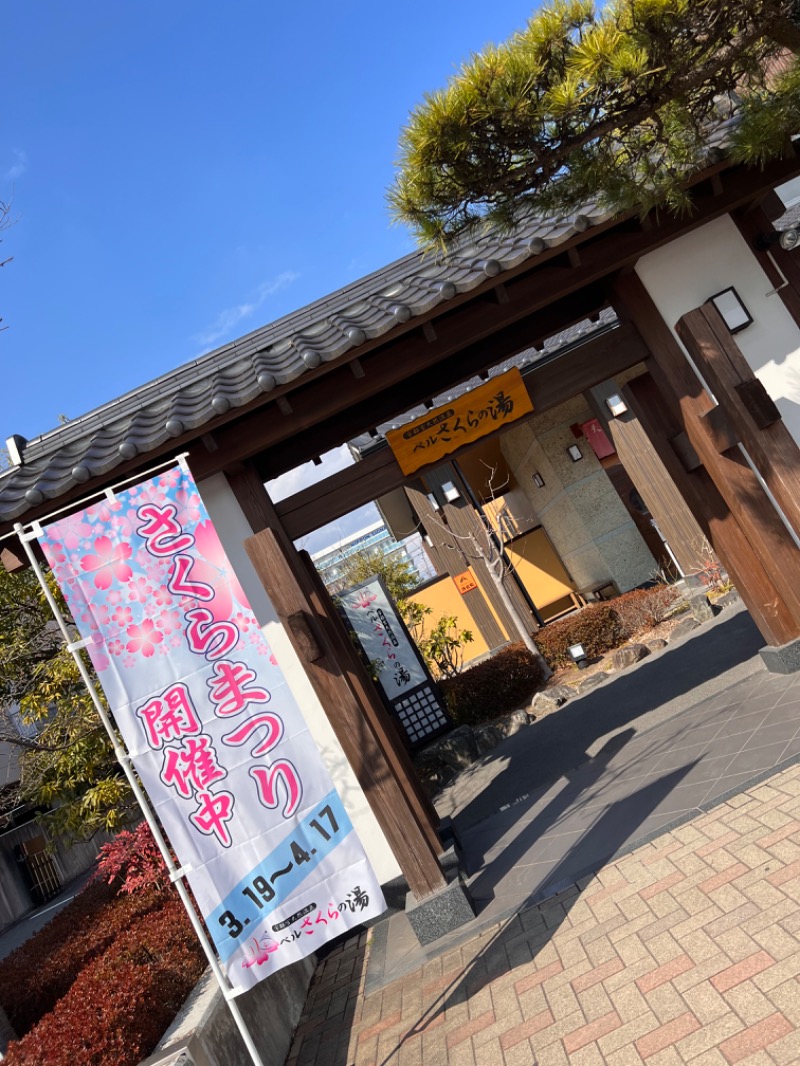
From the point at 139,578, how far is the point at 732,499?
4.40 metres

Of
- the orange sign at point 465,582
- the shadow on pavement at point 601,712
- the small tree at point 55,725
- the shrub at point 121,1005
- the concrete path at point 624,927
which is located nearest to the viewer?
the concrete path at point 624,927

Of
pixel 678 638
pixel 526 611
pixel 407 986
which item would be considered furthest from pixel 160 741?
pixel 526 611

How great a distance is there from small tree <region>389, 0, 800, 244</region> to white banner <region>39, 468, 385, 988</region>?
8.01 feet

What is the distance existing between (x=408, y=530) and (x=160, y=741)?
1874cm

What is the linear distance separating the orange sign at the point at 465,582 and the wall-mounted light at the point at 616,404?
755cm

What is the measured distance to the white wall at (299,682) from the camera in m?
5.98

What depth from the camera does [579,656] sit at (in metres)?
13.2

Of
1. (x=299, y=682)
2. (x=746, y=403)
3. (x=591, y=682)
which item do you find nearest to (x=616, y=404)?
(x=591, y=682)

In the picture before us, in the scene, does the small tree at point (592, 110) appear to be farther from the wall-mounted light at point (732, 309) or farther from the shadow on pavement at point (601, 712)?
the shadow on pavement at point (601, 712)

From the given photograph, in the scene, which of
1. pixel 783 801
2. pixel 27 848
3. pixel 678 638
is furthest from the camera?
pixel 27 848

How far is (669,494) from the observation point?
42.5ft

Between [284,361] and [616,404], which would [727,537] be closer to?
[284,361]

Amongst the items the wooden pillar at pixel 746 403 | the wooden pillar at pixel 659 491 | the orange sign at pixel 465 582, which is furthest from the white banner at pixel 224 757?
the orange sign at pixel 465 582

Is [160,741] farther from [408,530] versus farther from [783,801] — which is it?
[408,530]
